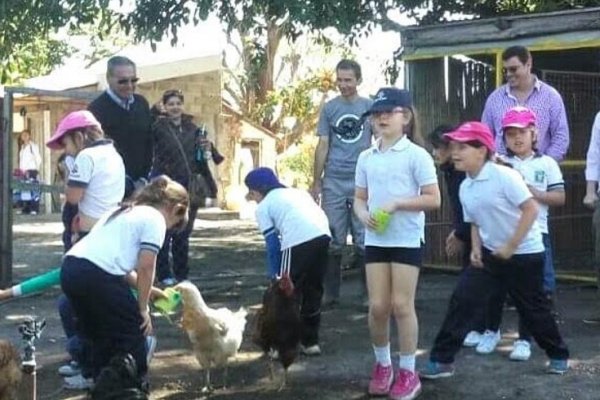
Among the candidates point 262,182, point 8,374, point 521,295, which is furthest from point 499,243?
point 8,374

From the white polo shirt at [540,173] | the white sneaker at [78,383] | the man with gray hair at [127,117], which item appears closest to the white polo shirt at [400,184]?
the white polo shirt at [540,173]

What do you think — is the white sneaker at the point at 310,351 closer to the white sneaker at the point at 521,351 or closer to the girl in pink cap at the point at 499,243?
the girl in pink cap at the point at 499,243

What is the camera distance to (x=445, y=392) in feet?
23.2

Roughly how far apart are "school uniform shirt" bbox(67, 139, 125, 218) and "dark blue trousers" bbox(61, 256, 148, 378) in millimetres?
1088

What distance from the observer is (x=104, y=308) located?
20.1ft

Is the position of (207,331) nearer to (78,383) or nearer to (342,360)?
(78,383)

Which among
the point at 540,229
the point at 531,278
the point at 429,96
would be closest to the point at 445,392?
the point at 531,278

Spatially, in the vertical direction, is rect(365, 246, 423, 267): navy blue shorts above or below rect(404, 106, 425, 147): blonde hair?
below

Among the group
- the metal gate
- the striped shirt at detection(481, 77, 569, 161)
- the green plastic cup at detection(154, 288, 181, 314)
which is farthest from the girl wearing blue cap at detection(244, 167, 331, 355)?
the metal gate

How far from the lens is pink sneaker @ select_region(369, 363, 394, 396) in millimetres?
6957

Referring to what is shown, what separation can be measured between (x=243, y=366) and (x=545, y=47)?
486 centimetres

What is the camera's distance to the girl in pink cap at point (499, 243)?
722 cm

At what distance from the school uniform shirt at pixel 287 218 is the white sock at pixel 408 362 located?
48.0 inches

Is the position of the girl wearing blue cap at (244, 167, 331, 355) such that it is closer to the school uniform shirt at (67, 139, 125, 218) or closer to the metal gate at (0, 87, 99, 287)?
the school uniform shirt at (67, 139, 125, 218)
